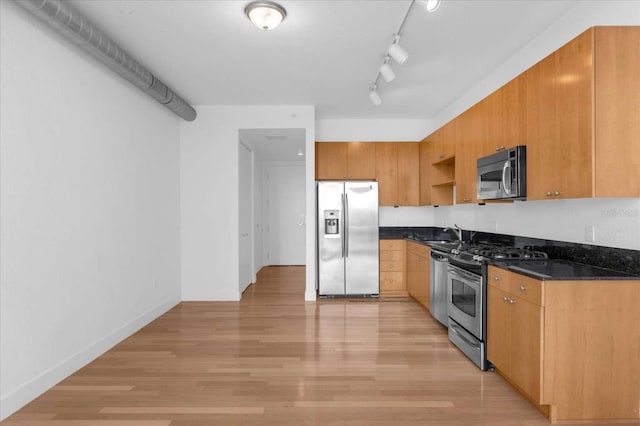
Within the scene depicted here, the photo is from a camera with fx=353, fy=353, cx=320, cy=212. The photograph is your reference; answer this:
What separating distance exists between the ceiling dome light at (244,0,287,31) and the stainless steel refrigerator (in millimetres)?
2912

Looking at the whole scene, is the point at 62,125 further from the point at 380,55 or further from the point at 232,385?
the point at 380,55

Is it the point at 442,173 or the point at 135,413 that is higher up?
the point at 442,173

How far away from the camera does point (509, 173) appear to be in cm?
296

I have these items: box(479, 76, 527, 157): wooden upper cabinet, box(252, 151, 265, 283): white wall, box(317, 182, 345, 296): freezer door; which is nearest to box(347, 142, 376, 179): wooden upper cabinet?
box(317, 182, 345, 296): freezer door

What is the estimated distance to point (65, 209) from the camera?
2889mm

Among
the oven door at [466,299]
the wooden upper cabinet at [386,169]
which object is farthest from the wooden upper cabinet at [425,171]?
the oven door at [466,299]

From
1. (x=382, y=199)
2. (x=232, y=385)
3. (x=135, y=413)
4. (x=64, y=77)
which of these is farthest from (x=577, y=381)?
(x=64, y=77)

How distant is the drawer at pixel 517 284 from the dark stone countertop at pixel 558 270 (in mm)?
37

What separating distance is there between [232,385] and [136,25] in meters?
3.07

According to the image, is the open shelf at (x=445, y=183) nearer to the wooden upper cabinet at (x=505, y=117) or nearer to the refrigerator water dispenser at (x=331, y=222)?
the wooden upper cabinet at (x=505, y=117)

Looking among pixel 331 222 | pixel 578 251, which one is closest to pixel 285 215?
pixel 331 222

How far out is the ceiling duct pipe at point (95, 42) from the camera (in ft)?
7.96

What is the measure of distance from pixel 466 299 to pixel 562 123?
1.67 meters

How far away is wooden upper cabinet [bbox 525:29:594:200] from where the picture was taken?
2.20 metres
